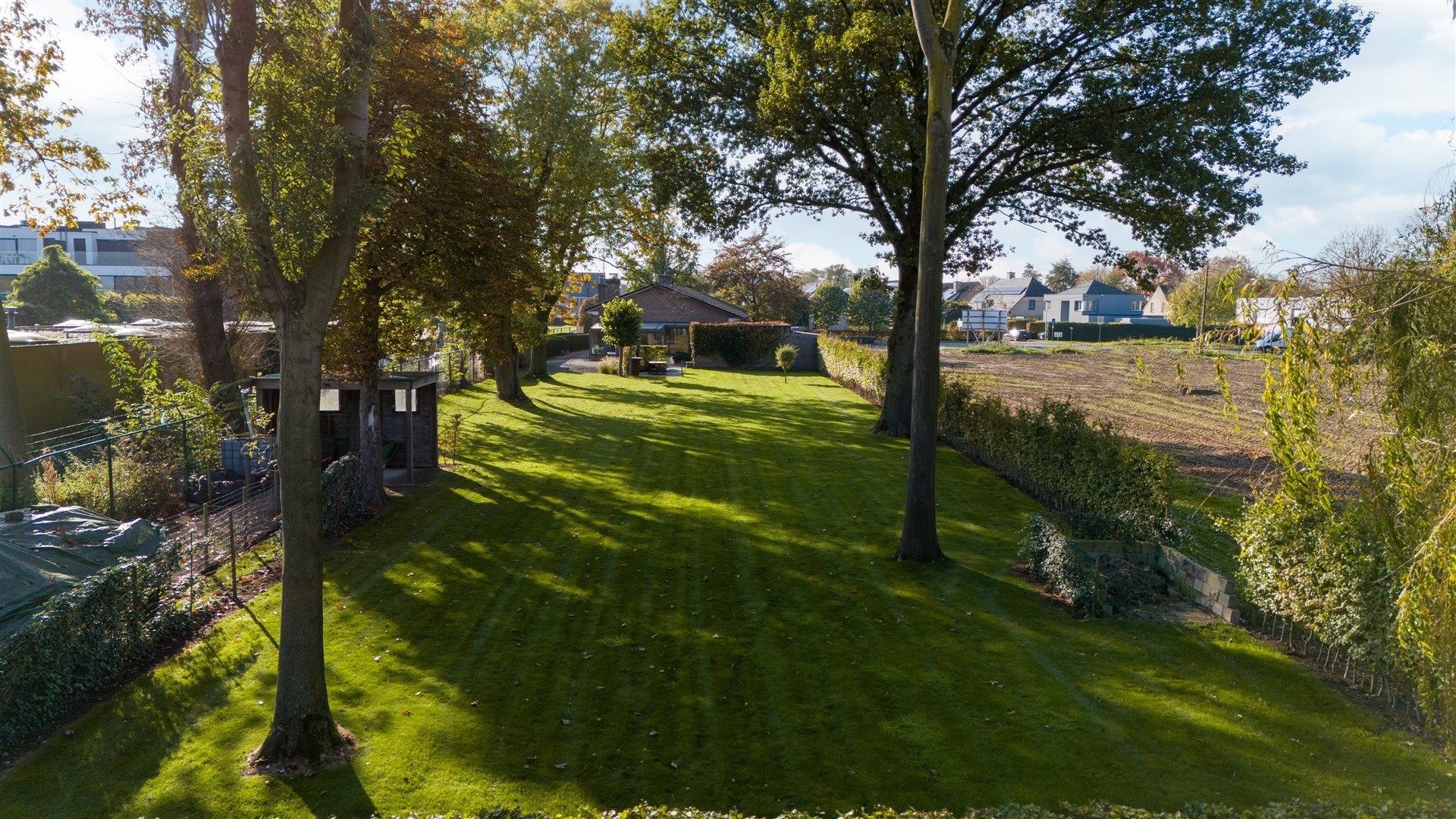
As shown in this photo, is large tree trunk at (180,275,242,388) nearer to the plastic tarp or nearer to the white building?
the plastic tarp

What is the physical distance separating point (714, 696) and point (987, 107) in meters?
18.0

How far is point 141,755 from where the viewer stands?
7.55 metres

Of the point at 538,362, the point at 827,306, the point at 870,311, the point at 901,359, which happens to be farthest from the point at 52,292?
the point at 870,311

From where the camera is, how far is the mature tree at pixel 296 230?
7.36m

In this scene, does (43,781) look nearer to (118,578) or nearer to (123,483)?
(118,578)

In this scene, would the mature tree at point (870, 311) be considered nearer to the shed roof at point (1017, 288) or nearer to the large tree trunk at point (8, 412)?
the shed roof at point (1017, 288)

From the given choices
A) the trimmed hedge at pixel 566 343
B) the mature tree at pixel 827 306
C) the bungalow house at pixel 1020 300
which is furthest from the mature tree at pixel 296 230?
the bungalow house at pixel 1020 300

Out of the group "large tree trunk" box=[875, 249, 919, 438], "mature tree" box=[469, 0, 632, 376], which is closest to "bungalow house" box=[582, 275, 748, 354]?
"mature tree" box=[469, 0, 632, 376]

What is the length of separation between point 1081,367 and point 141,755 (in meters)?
51.5

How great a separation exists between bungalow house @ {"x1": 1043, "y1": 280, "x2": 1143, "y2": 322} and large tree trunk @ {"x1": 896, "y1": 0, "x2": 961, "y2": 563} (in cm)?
9306

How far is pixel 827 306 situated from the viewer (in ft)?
264

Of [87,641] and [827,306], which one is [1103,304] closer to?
[827,306]

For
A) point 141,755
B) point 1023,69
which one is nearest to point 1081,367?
point 1023,69

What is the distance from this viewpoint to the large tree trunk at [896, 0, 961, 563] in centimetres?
1291
